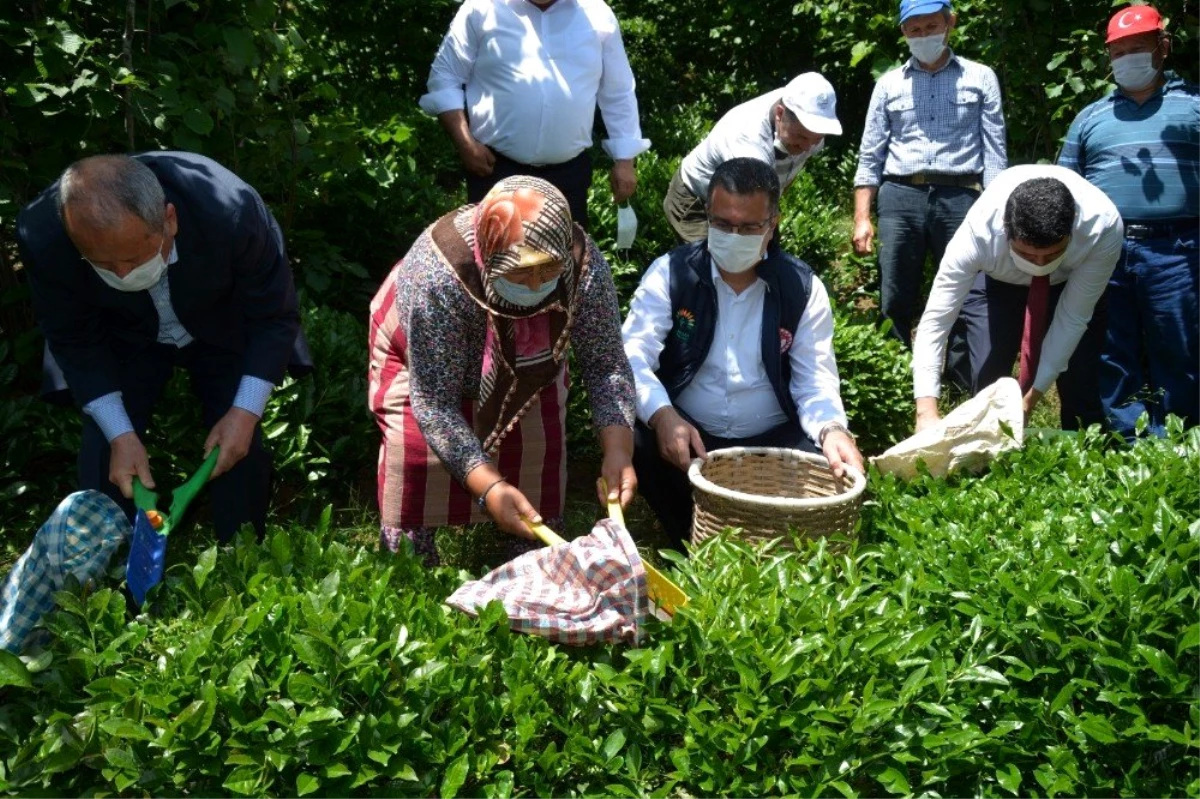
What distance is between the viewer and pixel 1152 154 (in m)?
4.80

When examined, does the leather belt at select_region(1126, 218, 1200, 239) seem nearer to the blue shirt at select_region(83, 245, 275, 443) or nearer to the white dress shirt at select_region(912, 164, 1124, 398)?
the white dress shirt at select_region(912, 164, 1124, 398)

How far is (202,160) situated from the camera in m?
3.30

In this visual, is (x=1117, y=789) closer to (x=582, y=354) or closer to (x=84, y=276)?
Result: (x=582, y=354)

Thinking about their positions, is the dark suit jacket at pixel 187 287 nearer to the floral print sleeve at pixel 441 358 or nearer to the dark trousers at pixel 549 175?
the floral print sleeve at pixel 441 358

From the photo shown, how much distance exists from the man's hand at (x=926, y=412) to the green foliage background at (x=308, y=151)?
3.41 ft

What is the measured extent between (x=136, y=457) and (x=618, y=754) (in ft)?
5.01

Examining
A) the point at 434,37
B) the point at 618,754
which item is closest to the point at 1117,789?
the point at 618,754

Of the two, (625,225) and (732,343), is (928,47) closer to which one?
(625,225)

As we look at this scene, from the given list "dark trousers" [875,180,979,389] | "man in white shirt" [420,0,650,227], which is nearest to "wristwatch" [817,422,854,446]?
"man in white shirt" [420,0,650,227]

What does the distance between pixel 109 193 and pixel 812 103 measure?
2775 millimetres

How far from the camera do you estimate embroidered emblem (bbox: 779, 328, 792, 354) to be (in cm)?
384

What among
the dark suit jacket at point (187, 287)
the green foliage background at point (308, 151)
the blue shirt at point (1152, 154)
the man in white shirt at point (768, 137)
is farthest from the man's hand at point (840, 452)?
the blue shirt at point (1152, 154)

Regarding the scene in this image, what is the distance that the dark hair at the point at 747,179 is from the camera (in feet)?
11.9

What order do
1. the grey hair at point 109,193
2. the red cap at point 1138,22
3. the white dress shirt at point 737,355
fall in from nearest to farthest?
the grey hair at point 109,193, the white dress shirt at point 737,355, the red cap at point 1138,22
